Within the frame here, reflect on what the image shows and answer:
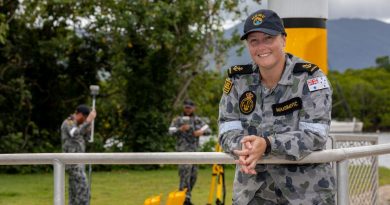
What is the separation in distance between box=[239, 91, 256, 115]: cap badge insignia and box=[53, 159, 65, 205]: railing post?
1.07m

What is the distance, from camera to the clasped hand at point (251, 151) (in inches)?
153

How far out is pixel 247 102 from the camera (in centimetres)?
408

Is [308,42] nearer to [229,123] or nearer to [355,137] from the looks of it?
[355,137]

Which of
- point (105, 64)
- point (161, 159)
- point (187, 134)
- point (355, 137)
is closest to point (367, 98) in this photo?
point (105, 64)

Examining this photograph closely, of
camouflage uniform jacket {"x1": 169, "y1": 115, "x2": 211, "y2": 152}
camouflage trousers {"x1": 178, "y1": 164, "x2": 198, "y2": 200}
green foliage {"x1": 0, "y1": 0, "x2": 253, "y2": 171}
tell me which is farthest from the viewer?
green foliage {"x1": 0, "y1": 0, "x2": 253, "y2": 171}

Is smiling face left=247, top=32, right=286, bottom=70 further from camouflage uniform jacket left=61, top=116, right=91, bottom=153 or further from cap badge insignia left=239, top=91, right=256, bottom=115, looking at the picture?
camouflage uniform jacket left=61, top=116, right=91, bottom=153

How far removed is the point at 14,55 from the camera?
20.6 metres

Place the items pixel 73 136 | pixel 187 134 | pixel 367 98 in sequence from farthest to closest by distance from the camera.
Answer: pixel 367 98, pixel 187 134, pixel 73 136

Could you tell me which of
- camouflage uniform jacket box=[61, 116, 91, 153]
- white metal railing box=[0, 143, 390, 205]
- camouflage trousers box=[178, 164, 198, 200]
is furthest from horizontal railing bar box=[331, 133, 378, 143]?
camouflage trousers box=[178, 164, 198, 200]

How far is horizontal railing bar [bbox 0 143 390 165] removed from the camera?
13.4 ft

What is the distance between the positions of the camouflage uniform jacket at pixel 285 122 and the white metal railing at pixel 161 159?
6 centimetres

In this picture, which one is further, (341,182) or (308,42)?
(308,42)

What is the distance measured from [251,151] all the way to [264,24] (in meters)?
0.61

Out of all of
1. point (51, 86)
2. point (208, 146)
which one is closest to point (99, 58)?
point (51, 86)
